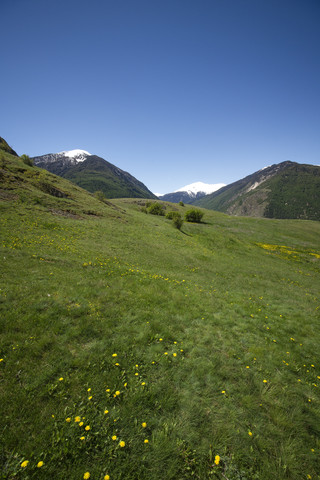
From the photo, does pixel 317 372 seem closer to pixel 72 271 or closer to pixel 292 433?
pixel 292 433

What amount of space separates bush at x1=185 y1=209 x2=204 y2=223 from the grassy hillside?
165 feet

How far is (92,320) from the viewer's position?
8.07 metres

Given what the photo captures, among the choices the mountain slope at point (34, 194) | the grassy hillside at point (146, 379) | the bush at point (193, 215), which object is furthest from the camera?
the bush at point (193, 215)

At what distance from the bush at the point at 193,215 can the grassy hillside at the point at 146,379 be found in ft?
165

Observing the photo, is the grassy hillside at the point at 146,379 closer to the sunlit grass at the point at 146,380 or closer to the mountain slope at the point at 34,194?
the sunlit grass at the point at 146,380

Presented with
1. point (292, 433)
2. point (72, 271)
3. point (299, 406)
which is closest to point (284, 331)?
point (299, 406)

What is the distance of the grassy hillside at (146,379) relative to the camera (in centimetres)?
409

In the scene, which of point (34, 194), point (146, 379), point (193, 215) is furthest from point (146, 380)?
point (193, 215)

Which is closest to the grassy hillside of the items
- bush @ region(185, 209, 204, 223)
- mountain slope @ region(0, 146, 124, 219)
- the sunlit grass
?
the sunlit grass

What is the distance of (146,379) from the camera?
19.7 ft

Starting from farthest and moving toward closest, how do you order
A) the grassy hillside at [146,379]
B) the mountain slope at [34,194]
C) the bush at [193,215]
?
the bush at [193,215] → the mountain slope at [34,194] → the grassy hillside at [146,379]

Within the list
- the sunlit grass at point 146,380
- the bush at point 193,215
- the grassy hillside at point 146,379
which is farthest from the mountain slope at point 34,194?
the bush at point 193,215

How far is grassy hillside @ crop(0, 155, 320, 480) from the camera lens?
409 cm

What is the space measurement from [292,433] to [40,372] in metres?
7.80
